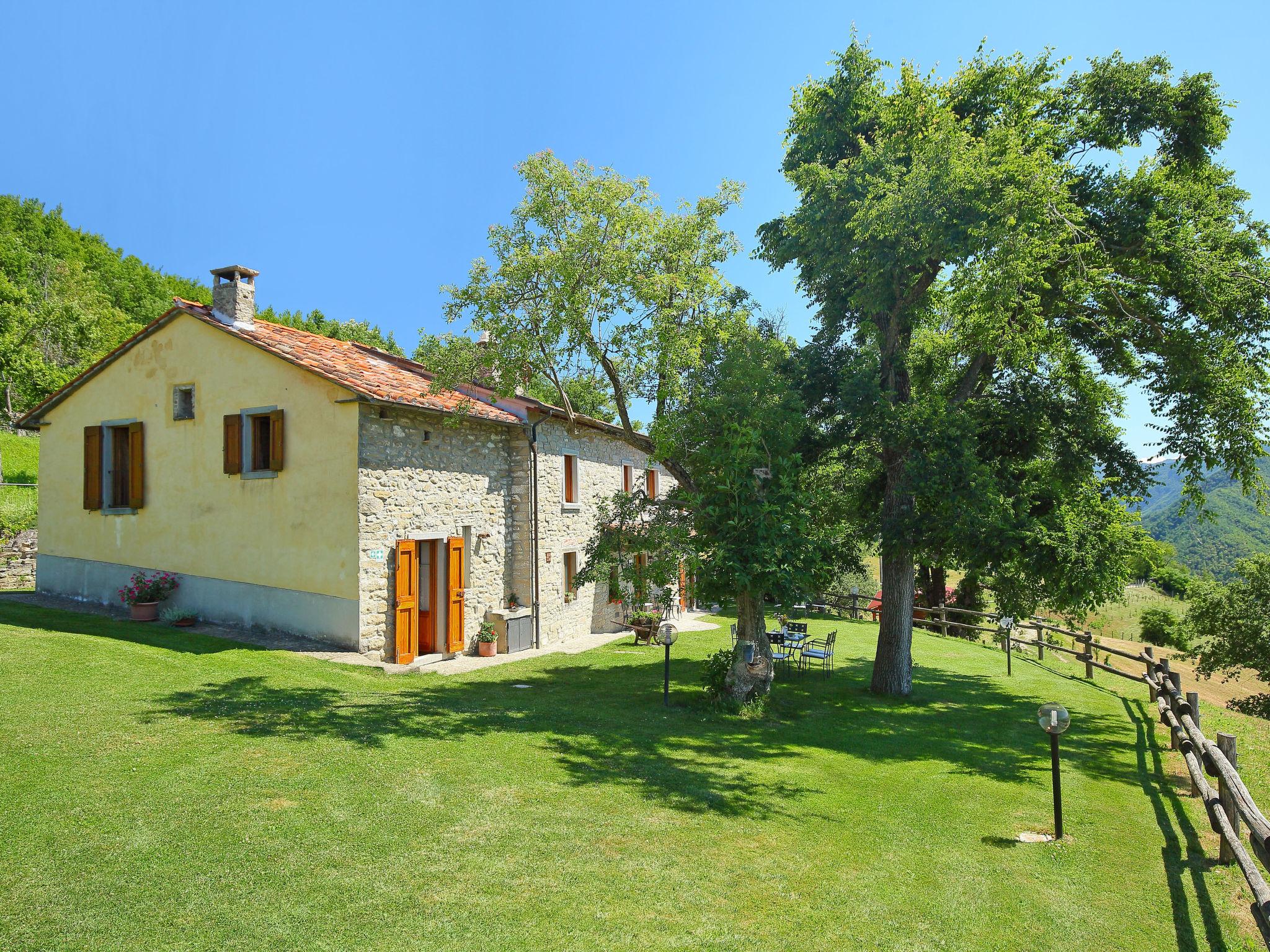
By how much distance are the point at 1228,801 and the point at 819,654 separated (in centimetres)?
835

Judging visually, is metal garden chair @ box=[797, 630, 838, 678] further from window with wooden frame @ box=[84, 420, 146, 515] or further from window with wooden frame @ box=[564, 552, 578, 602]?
window with wooden frame @ box=[84, 420, 146, 515]

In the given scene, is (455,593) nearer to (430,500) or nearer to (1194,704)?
(430,500)

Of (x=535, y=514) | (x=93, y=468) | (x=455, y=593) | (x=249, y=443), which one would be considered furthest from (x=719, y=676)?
(x=93, y=468)

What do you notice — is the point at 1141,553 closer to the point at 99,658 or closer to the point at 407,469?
the point at 407,469

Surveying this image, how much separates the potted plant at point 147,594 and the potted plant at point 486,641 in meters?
6.05

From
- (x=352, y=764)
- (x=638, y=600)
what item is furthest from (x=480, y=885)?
(x=638, y=600)

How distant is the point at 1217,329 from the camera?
1066 centimetres

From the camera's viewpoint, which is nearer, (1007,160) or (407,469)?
(1007,160)

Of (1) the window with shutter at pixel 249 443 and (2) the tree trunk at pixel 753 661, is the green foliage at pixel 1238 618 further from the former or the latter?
(1) the window with shutter at pixel 249 443

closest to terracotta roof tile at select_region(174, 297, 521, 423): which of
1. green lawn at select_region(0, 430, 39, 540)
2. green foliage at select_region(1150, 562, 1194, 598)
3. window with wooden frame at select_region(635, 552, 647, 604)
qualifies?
window with wooden frame at select_region(635, 552, 647, 604)

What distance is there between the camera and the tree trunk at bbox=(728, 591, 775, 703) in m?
11.4

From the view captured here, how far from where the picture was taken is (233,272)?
14.2 meters

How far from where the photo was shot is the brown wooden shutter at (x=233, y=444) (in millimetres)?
13477

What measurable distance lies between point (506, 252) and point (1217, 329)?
1082cm
